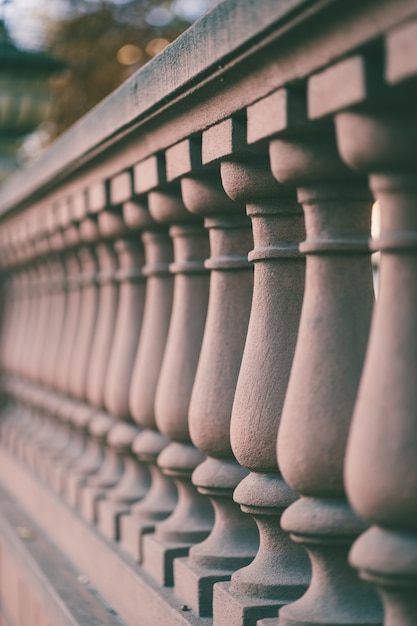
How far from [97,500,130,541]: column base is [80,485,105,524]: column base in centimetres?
4

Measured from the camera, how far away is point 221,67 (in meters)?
2.11

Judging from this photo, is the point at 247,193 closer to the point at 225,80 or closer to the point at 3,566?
the point at 225,80

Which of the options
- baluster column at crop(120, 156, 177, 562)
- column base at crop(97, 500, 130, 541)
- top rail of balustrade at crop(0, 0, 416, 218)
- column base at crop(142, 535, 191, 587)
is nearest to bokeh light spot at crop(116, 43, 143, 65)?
top rail of balustrade at crop(0, 0, 416, 218)

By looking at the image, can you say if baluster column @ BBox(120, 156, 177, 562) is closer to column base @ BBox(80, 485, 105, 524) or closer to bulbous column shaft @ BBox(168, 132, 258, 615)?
column base @ BBox(80, 485, 105, 524)

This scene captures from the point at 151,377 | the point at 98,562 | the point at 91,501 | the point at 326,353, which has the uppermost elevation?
the point at 326,353

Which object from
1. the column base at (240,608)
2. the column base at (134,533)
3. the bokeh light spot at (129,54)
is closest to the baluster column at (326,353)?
the column base at (240,608)

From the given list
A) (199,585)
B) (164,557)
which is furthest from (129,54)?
(199,585)

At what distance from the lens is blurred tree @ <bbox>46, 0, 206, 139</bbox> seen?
69.4 feet

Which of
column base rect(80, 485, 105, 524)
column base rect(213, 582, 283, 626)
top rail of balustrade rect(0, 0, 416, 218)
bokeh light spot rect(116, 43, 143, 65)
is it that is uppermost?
bokeh light spot rect(116, 43, 143, 65)

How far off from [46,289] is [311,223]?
353 centimetres

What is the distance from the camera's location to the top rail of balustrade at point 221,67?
1597 millimetres

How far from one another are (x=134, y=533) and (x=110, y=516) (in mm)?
312

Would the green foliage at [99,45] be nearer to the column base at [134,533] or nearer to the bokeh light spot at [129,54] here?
the bokeh light spot at [129,54]

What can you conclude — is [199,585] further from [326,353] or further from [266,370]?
[326,353]
